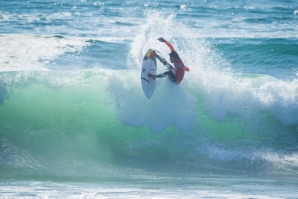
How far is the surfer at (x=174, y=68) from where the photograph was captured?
10188 millimetres

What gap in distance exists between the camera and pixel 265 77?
12.9 metres

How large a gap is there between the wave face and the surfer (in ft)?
1.33

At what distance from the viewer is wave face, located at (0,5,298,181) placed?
1008 centimetres

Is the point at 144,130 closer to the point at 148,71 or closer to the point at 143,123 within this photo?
the point at 143,123

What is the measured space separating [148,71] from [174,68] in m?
0.63

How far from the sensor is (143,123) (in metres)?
11.3

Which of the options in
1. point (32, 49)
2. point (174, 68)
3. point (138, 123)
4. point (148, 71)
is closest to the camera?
point (174, 68)

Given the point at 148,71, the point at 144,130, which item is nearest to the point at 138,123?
the point at 144,130

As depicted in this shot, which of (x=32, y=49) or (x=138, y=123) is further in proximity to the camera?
(x=32, y=49)

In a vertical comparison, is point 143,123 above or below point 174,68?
below

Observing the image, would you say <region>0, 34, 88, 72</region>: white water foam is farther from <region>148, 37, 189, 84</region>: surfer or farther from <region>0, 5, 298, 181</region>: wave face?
<region>148, 37, 189, 84</region>: surfer

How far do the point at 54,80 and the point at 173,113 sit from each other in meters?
3.18

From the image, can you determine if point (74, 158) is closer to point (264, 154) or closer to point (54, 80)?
point (54, 80)

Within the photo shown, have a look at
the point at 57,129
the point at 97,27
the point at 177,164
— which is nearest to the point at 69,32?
the point at 97,27
